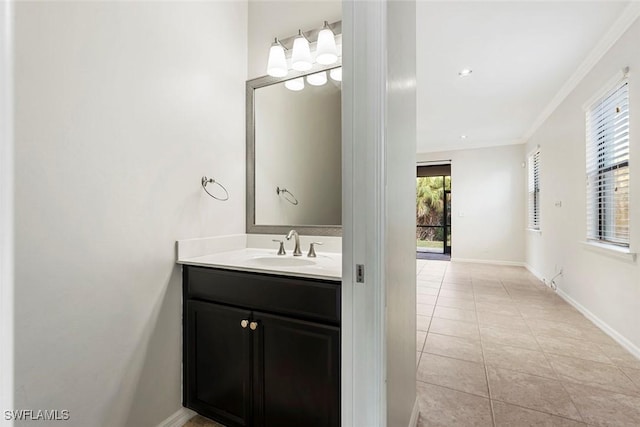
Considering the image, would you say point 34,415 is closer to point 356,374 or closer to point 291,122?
point 356,374

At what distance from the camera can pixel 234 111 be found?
79.8 inches

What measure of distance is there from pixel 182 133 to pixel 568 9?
9.55ft

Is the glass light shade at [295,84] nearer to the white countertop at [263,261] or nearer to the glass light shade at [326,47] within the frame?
the glass light shade at [326,47]

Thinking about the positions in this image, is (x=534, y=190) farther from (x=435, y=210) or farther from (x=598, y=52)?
(x=598, y=52)

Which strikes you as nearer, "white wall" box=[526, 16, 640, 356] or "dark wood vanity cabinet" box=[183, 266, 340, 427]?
"dark wood vanity cabinet" box=[183, 266, 340, 427]

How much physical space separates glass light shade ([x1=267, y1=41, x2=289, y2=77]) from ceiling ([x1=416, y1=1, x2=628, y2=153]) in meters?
1.14

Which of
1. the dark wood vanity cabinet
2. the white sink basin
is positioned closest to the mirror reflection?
the white sink basin

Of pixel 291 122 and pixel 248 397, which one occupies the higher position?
pixel 291 122

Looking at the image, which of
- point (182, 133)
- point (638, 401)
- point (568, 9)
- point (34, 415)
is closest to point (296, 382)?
point (34, 415)

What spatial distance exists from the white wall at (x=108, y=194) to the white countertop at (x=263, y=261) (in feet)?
0.45

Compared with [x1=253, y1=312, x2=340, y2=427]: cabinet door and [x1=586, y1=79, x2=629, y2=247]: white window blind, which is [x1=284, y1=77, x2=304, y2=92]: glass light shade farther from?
[x1=586, y1=79, x2=629, y2=247]: white window blind

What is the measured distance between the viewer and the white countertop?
131 cm

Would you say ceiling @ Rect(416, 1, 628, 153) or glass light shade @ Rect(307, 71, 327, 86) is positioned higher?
ceiling @ Rect(416, 1, 628, 153)

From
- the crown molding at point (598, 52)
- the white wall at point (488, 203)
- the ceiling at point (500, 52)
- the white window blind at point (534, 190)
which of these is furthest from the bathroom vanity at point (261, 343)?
the white wall at point (488, 203)
